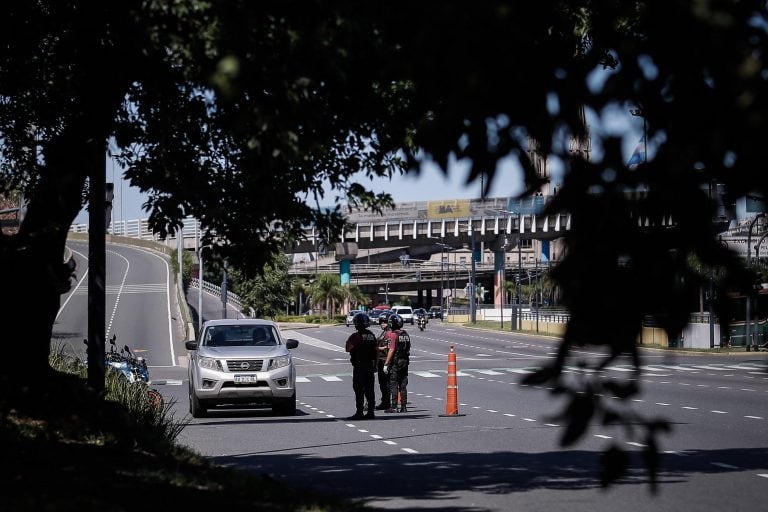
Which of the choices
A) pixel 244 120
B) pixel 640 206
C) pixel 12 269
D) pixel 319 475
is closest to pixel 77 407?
pixel 12 269

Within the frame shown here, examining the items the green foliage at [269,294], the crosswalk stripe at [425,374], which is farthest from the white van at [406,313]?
the crosswalk stripe at [425,374]

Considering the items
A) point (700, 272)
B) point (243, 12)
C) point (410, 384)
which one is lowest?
point (410, 384)

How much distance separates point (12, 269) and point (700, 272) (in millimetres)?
8447

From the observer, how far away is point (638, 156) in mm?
4574

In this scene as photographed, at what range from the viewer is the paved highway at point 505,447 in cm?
524

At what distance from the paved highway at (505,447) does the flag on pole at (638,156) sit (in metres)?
0.76

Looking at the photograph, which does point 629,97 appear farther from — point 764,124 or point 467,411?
point 467,411

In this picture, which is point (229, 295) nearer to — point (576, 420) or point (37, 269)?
point (37, 269)

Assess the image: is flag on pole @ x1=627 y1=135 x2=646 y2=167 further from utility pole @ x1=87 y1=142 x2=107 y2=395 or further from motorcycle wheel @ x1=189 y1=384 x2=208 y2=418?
motorcycle wheel @ x1=189 y1=384 x2=208 y2=418

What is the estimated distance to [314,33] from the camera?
230 inches

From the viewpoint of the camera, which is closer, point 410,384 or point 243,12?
point 243,12

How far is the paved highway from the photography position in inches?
206

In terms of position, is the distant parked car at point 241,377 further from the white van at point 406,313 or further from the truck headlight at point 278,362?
the white van at point 406,313

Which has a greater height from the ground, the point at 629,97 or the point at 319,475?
the point at 629,97
